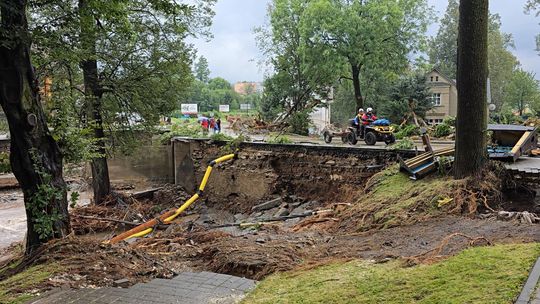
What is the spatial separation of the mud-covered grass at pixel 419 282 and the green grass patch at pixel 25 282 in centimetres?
283

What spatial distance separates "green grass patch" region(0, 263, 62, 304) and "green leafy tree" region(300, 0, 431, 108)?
24.8 m

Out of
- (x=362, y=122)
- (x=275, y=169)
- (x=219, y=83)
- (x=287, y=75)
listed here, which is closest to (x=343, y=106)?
(x=287, y=75)

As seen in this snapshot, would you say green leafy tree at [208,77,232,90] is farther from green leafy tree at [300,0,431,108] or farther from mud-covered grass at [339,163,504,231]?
mud-covered grass at [339,163,504,231]

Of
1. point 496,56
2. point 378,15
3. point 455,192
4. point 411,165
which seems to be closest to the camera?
point 455,192

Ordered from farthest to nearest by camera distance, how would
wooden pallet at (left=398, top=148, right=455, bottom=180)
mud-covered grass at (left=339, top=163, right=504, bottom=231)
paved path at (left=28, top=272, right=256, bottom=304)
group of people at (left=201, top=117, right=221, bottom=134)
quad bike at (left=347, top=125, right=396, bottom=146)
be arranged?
group of people at (left=201, top=117, right=221, bottom=134) < quad bike at (left=347, top=125, right=396, bottom=146) < wooden pallet at (left=398, top=148, right=455, bottom=180) < mud-covered grass at (left=339, top=163, right=504, bottom=231) < paved path at (left=28, top=272, right=256, bottom=304)

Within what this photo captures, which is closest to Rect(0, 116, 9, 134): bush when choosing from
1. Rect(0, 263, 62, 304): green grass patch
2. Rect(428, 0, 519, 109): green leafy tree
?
Rect(0, 263, 62, 304): green grass patch

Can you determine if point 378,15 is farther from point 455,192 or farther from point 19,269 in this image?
point 19,269

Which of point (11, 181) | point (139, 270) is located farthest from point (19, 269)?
point (11, 181)

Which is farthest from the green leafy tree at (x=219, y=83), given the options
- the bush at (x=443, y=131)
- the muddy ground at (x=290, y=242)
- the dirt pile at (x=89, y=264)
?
the dirt pile at (x=89, y=264)

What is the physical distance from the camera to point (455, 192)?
8406mm

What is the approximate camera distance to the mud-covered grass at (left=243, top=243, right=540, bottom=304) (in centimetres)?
414

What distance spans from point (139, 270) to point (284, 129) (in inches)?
961

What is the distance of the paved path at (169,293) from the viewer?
5.39 meters

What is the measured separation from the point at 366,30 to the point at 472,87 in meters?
20.8
